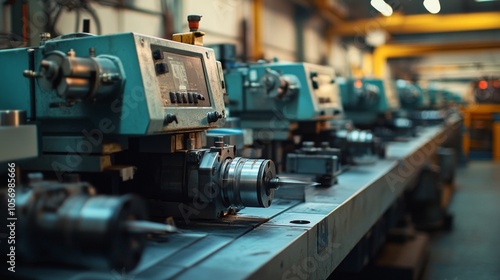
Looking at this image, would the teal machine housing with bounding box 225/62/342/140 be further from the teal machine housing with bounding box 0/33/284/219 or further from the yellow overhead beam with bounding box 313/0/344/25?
the yellow overhead beam with bounding box 313/0/344/25

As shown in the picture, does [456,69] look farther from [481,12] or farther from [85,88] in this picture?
[85,88]

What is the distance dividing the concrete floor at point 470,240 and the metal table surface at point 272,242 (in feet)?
3.88

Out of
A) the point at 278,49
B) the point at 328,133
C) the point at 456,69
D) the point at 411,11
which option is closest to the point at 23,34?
the point at 328,133

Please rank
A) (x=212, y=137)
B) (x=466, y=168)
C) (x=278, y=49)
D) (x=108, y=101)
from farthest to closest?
(x=466, y=168)
(x=278, y=49)
(x=212, y=137)
(x=108, y=101)

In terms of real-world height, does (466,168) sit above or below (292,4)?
below

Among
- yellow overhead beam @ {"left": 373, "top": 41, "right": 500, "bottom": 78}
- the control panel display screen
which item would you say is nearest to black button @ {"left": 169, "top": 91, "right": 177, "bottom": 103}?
the control panel display screen

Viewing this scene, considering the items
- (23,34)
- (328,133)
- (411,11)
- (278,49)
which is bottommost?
(328,133)

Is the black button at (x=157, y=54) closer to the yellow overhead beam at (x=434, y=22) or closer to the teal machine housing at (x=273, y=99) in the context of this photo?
the teal machine housing at (x=273, y=99)

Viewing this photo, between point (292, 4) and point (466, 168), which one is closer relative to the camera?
point (292, 4)

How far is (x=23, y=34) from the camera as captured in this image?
183cm

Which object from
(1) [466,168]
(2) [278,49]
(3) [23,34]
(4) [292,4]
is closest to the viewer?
(3) [23,34]

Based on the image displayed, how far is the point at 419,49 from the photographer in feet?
24.4

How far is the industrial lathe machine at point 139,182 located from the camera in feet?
2.34

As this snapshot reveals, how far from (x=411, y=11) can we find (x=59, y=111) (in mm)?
5090
